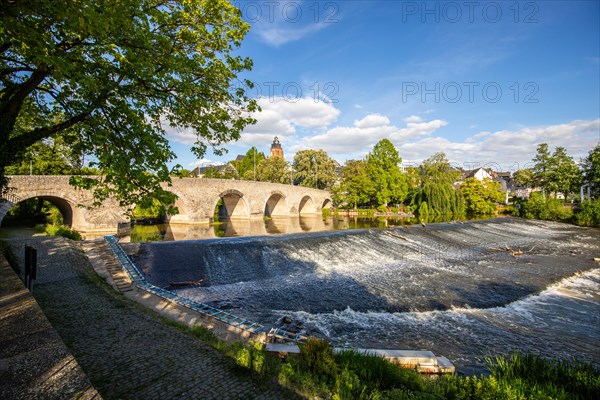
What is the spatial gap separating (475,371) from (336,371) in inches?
134

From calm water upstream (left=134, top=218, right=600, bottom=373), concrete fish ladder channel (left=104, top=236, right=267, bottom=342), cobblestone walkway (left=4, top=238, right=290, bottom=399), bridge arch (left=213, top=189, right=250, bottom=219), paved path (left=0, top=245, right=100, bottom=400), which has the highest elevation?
bridge arch (left=213, top=189, right=250, bottom=219)

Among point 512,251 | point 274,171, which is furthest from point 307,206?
point 512,251

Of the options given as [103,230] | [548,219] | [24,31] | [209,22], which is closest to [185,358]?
[24,31]

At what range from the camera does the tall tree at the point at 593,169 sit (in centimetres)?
3756

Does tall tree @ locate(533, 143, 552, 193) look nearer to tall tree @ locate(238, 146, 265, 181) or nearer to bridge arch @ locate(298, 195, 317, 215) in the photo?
bridge arch @ locate(298, 195, 317, 215)

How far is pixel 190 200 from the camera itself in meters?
31.8

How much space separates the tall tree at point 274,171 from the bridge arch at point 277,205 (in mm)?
13319

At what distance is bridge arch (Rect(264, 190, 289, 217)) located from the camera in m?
45.1

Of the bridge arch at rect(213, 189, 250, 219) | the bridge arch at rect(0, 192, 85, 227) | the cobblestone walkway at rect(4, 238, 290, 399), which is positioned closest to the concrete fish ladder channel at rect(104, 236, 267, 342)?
the cobblestone walkway at rect(4, 238, 290, 399)

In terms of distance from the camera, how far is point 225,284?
11266 mm

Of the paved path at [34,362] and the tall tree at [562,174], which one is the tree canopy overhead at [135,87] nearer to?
the paved path at [34,362]

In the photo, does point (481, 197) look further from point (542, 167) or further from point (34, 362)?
point (34, 362)

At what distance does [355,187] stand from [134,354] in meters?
44.0

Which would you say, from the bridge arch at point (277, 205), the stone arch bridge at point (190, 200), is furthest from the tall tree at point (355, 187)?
the bridge arch at point (277, 205)
